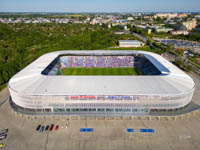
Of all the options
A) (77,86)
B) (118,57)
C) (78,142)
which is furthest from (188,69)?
(78,142)

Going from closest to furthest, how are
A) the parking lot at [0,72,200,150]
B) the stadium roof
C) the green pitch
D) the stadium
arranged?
1. the parking lot at [0,72,200,150]
2. the stadium
3. the stadium roof
4. the green pitch

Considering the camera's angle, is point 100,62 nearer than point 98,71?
No

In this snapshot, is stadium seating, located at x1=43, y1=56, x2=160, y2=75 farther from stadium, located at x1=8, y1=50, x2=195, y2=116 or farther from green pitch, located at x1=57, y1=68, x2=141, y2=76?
stadium, located at x1=8, y1=50, x2=195, y2=116

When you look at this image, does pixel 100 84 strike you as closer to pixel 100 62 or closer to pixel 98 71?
pixel 98 71

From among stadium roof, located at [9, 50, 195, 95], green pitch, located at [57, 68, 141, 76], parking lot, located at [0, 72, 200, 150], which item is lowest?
parking lot, located at [0, 72, 200, 150]

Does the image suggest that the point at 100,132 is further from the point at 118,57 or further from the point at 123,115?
the point at 118,57

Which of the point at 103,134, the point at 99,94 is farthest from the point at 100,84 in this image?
the point at 103,134

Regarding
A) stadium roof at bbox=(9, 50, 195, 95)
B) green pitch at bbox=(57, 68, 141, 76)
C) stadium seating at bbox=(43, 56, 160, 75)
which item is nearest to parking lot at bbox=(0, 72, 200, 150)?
stadium roof at bbox=(9, 50, 195, 95)

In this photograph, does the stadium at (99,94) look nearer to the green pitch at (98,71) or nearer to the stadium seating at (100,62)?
the green pitch at (98,71)

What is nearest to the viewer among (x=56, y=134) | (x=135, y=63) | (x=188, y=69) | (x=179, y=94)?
(x=56, y=134)
